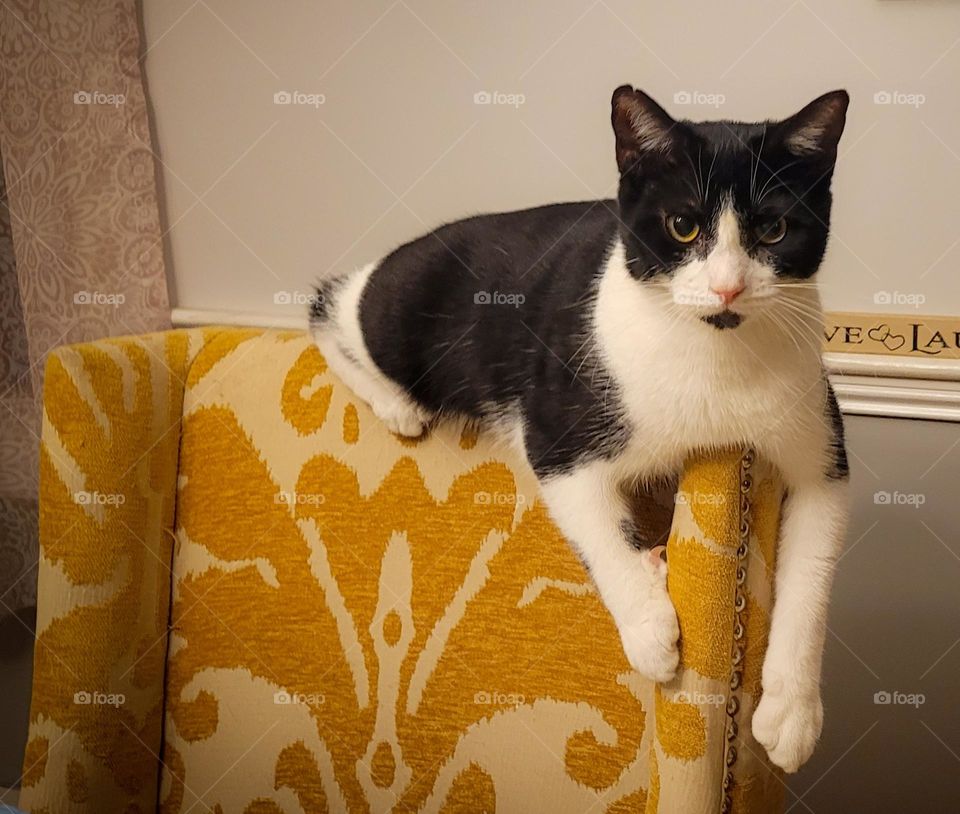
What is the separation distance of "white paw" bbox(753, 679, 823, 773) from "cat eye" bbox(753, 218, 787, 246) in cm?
37

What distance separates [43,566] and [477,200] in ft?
2.75

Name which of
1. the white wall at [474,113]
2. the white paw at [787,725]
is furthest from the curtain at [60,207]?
the white paw at [787,725]

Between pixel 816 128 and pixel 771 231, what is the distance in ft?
0.31

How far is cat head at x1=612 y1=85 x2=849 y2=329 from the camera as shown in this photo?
0.73 meters

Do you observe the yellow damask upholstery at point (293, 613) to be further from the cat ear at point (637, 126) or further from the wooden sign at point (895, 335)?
the wooden sign at point (895, 335)

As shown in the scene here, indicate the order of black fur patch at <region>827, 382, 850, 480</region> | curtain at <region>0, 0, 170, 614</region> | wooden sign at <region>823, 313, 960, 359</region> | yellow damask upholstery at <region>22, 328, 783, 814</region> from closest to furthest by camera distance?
black fur patch at <region>827, 382, 850, 480</region> → yellow damask upholstery at <region>22, 328, 783, 814</region> → wooden sign at <region>823, 313, 960, 359</region> → curtain at <region>0, 0, 170, 614</region>

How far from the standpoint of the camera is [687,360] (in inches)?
31.4

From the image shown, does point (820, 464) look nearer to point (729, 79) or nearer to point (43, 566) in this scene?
point (729, 79)

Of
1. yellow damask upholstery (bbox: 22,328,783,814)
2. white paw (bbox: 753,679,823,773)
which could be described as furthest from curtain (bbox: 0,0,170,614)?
white paw (bbox: 753,679,823,773)

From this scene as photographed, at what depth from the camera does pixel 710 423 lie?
0.79m

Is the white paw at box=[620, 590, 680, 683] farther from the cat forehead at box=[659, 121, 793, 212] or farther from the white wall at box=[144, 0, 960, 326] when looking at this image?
the white wall at box=[144, 0, 960, 326]

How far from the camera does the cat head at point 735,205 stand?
727mm

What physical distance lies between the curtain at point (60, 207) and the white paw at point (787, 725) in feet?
4.27

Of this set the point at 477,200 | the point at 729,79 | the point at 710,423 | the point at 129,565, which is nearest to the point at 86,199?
the point at 477,200
